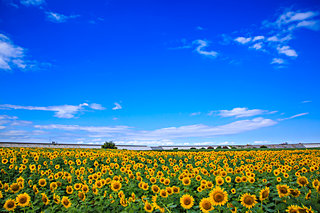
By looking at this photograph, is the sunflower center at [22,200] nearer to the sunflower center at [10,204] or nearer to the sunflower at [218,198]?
the sunflower center at [10,204]

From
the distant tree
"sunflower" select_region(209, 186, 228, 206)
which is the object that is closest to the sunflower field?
"sunflower" select_region(209, 186, 228, 206)

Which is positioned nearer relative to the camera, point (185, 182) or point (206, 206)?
point (206, 206)

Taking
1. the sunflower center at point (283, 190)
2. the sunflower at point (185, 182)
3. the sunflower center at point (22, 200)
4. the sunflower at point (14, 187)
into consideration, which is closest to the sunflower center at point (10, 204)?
the sunflower center at point (22, 200)

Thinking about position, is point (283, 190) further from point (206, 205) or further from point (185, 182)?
point (185, 182)

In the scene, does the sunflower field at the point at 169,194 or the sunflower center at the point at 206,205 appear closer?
the sunflower center at the point at 206,205

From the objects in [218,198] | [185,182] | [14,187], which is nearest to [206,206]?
[218,198]

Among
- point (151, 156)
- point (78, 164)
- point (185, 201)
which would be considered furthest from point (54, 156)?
point (185, 201)

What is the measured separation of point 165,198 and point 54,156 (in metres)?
8.92

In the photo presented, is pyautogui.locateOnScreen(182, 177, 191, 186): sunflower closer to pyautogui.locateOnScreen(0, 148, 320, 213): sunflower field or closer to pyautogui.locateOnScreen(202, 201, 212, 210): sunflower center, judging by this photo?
pyautogui.locateOnScreen(0, 148, 320, 213): sunflower field

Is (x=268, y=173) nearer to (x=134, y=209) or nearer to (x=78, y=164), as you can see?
(x=134, y=209)

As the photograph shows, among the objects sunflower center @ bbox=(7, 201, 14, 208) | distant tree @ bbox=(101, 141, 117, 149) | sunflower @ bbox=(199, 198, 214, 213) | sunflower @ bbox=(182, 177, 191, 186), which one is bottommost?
sunflower center @ bbox=(7, 201, 14, 208)

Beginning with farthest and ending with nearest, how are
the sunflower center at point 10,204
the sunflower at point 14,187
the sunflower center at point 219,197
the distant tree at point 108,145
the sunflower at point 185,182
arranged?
the distant tree at point 108,145 < the sunflower at point 14,187 < the sunflower at point 185,182 < the sunflower center at point 10,204 < the sunflower center at point 219,197

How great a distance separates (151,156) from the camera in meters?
Result: 13.0

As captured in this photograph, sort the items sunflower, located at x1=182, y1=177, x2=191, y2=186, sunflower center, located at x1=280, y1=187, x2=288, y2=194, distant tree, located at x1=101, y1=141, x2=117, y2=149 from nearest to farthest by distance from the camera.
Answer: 1. sunflower center, located at x1=280, y1=187, x2=288, y2=194
2. sunflower, located at x1=182, y1=177, x2=191, y2=186
3. distant tree, located at x1=101, y1=141, x2=117, y2=149
